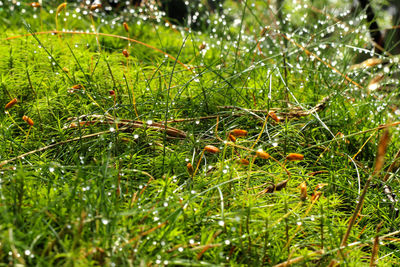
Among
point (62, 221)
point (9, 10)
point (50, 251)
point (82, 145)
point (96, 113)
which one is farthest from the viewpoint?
point (9, 10)

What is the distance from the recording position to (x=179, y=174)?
1.22 metres

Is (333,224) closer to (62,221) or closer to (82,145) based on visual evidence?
(62,221)

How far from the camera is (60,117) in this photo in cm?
152

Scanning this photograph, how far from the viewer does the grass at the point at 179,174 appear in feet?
3.02

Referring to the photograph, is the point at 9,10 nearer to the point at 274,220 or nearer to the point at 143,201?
the point at 143,201

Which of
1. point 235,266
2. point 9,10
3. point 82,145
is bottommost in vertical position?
point 235,266

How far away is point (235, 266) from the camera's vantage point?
96 centimetres

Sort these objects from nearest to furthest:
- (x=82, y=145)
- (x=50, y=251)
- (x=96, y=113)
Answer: (x=50, y=251) < (x=82, y=145) < (x=96, y=113)

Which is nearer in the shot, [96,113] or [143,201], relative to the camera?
[143,201]

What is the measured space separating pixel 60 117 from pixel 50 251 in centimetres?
77

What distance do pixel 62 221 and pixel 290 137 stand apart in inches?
35.4

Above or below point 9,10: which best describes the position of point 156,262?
below

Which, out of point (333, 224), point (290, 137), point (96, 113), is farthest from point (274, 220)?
point (96, 113)

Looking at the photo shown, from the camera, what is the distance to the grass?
36.3 inches
